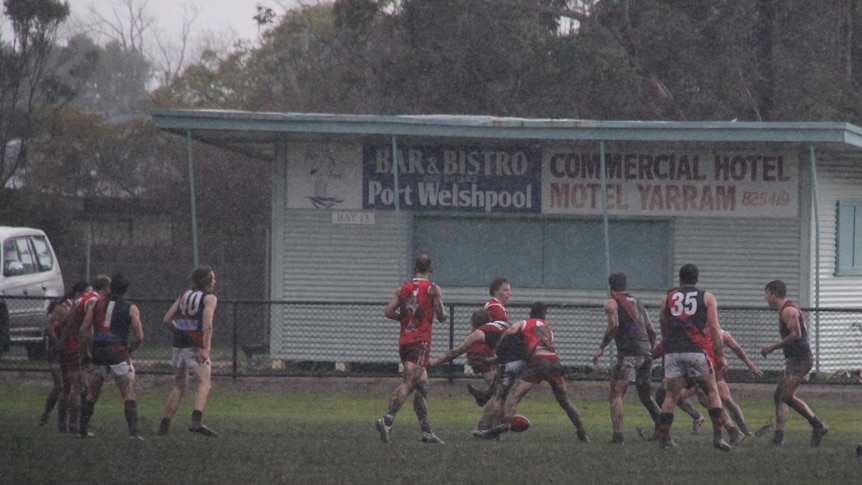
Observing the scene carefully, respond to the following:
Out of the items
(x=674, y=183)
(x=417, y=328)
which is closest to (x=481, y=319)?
(x=417, y=328)

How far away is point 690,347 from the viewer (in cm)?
1263

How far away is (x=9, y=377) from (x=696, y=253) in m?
10.6

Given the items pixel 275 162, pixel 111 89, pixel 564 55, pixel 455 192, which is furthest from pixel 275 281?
pixel 111 89

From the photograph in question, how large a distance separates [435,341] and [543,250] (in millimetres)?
2216

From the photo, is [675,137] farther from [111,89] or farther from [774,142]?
[111,89]

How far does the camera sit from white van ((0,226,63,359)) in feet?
70.1

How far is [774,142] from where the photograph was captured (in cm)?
1891

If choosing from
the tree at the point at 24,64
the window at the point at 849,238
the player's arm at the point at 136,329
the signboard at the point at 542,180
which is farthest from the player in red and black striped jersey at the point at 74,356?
the tree at the point at 24,64

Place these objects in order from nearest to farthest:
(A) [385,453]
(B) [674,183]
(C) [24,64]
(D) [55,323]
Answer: (A) [385,453], (D) [55,323], (B) [674,183], (C) [24,64]

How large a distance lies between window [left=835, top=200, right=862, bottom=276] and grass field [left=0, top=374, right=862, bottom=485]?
149 inches

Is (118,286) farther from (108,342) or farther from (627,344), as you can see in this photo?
(627,344)

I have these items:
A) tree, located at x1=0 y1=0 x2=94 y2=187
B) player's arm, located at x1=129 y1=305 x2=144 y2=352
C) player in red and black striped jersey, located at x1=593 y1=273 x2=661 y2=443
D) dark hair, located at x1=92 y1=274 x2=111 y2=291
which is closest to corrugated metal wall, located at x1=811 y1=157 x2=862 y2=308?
player in red and black striped jersey, located at x1=593 y1=273 x2=661 y2=443

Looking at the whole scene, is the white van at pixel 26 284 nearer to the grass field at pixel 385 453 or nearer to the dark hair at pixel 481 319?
the grass field at pixel 385 453

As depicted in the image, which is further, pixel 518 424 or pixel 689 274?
pixel 518 424
